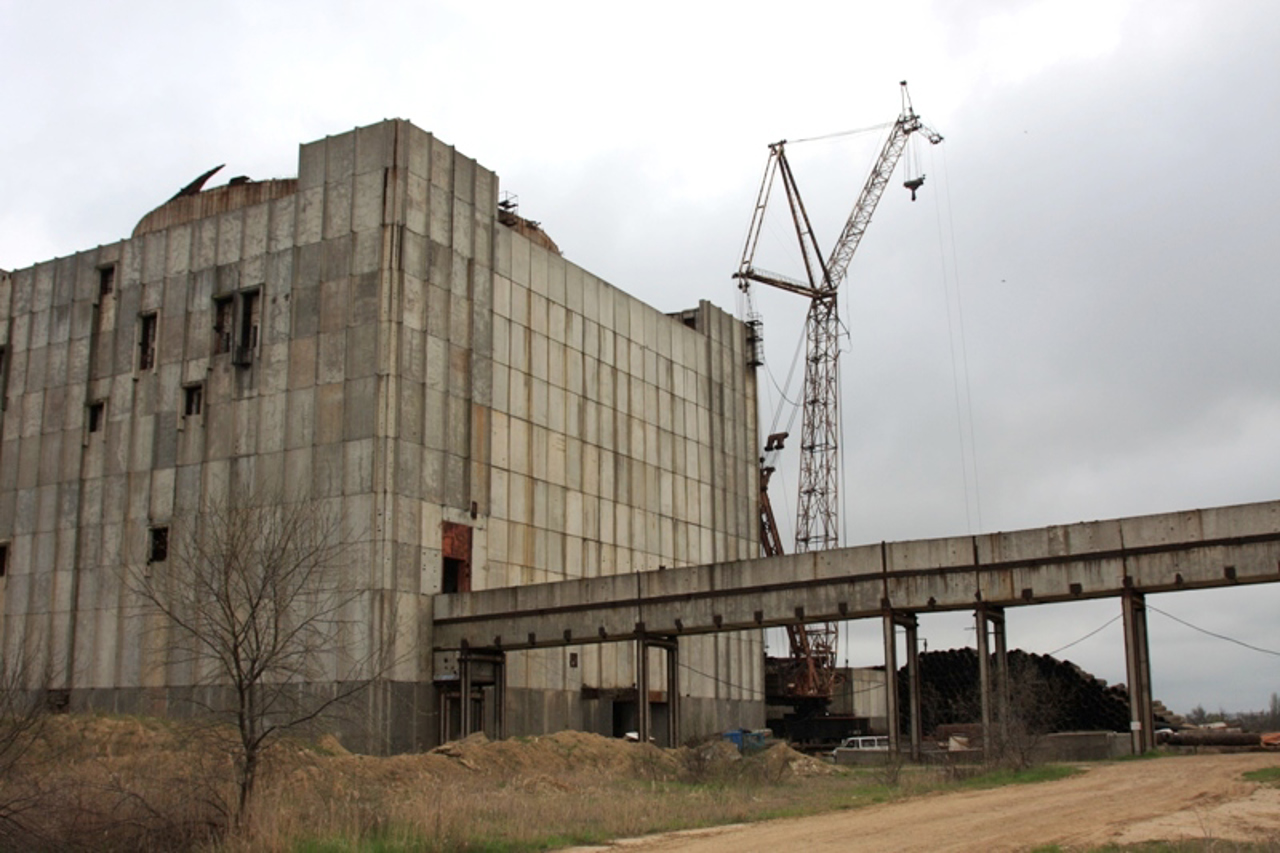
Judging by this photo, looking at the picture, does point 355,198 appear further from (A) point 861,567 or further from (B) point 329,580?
(A) point 861,567

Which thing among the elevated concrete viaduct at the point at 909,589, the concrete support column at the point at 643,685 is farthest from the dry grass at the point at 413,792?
the elevated concrete viaduct at the point at 909,589

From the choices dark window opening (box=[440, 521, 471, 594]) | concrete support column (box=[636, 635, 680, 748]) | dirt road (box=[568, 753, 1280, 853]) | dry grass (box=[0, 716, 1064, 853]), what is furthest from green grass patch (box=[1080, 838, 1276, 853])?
dark window opening (box=[440, 521, 471, 594])

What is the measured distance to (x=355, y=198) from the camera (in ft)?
159

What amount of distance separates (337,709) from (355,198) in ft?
62.2

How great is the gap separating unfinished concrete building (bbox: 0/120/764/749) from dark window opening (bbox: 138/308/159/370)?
93mm

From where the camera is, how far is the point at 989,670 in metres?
37.7

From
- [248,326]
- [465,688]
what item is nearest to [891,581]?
[465,688]

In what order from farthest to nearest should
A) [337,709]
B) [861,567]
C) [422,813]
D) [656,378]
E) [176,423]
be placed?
[656,378]
[176,423]
[337,709]
[861,567]
[422,813]

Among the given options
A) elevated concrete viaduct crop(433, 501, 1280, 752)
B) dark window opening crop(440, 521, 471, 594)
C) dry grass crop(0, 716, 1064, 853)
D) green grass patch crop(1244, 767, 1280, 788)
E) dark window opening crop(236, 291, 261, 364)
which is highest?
dark window opening crop(236, 291, 261, 364)

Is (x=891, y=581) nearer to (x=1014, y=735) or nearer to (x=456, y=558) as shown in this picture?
(x=1014, y=735)

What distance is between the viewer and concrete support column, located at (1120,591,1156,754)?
34.8 m

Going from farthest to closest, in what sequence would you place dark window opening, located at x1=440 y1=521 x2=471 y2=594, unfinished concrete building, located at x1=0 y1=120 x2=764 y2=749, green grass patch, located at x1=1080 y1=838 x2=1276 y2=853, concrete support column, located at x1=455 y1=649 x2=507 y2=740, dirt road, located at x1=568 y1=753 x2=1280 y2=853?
1. dark window opening, located at x1=440 y1=521 x2=471 y2=594
2. unfinished concrete building, located at x1=0 y1=120 x2=764 y2=749
3. concrete support column, located at x1=455 y1=649 x2=507 y2=740
4. dirt road, located at x1=568 y1=753 x2=1280 y2=853
5. green grass patch, located at x1=1080 y1=838 x2=1276 y2=853

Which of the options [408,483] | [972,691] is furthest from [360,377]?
[972,691]

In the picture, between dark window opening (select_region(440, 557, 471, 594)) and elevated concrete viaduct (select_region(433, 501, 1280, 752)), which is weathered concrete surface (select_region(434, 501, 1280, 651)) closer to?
elevated concrete viaduct (select_region(433, 501, 1280, 752))
